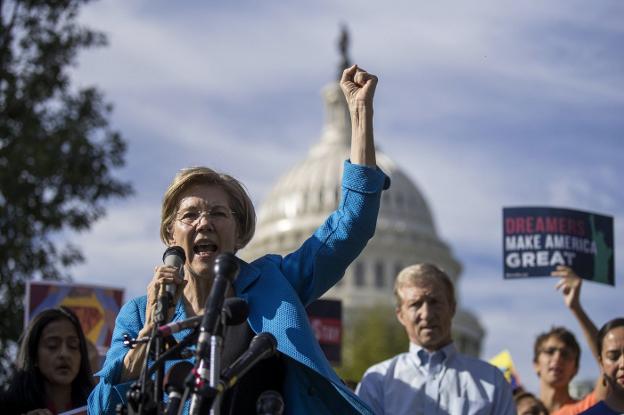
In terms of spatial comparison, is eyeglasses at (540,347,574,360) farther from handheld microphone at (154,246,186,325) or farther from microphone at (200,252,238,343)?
microphone at (200,252,238,343)

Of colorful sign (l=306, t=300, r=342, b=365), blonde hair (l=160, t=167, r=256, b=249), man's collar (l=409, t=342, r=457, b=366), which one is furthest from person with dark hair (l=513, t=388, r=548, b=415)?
blonde hair (l=160, t=167, r=256, b=249)

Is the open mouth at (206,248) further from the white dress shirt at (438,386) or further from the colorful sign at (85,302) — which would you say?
the colorful sign at (85,302)

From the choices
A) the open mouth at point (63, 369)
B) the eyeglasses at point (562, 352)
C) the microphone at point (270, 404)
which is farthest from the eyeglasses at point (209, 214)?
the eyeglasses at point (562, 352)

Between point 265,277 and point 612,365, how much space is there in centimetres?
241

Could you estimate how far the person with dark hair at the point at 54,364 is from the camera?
219 inches

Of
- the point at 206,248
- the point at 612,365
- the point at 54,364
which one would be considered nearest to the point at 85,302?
the point at 54,364

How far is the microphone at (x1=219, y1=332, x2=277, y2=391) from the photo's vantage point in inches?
136

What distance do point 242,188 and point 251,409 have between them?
0.86 m

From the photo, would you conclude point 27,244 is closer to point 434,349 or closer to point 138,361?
point 434,349

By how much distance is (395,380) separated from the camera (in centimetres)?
604

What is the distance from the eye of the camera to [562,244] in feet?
26.7

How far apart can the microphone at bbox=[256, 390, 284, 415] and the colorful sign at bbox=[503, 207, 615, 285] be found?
471 cm

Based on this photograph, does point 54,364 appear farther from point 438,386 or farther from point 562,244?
point 562,244

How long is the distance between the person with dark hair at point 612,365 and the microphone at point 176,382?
2714mm
